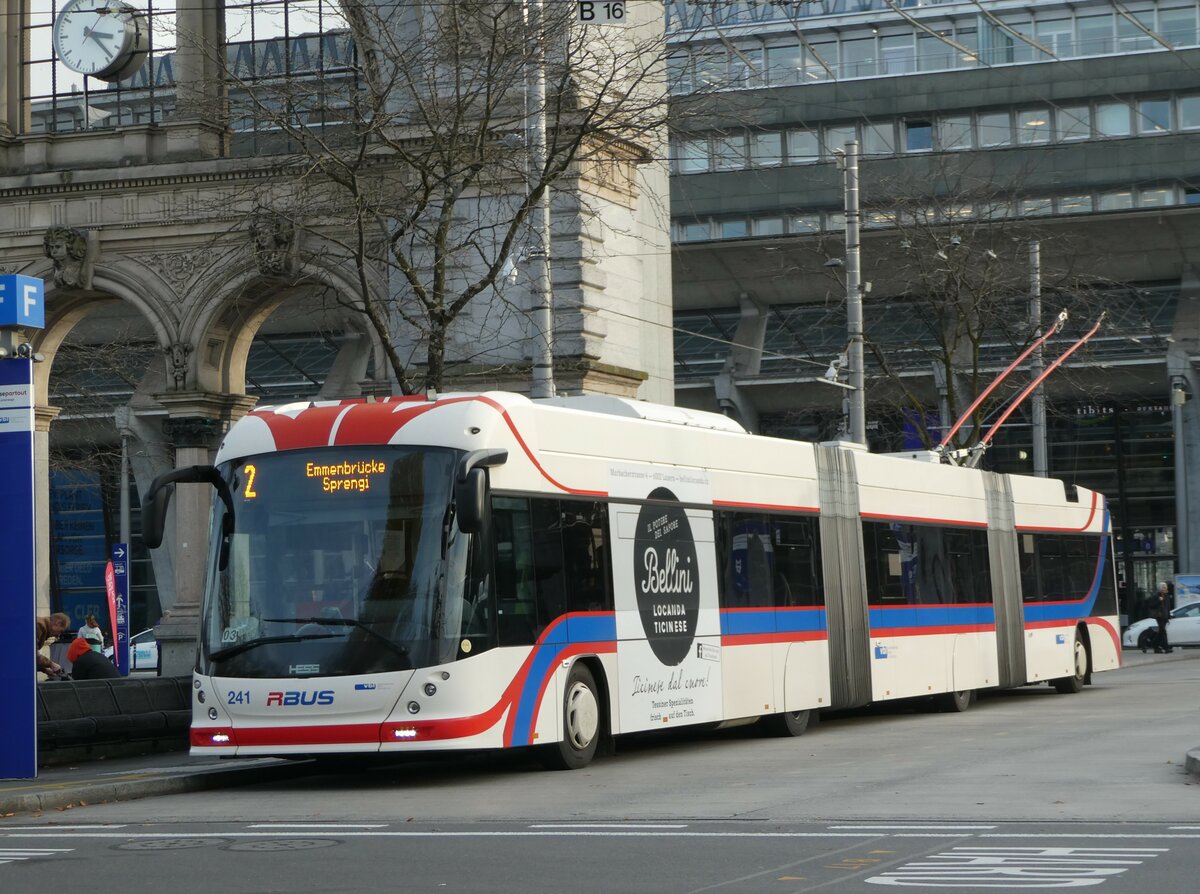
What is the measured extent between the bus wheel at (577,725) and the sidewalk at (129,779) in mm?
2570

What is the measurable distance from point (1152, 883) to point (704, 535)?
32.1ft

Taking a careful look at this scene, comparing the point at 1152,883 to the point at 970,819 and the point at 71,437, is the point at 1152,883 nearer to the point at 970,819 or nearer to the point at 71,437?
the point at 970,819

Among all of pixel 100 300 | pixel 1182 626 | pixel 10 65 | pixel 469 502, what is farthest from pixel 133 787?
pixel 1182 626

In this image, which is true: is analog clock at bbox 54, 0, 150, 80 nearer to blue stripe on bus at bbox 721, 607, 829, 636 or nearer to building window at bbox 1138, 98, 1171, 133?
blue stripe on bus at bbox 721, 607, 829, 636

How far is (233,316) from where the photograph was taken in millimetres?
28875

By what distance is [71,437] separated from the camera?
5600 cm

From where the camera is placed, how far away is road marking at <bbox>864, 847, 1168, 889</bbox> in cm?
898

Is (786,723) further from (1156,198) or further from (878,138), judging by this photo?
(878,138)

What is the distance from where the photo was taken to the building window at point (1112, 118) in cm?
5034

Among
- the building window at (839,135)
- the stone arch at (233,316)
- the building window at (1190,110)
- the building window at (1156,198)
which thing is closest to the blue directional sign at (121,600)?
the stone arch at (233,316)

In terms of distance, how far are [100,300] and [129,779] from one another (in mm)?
15575

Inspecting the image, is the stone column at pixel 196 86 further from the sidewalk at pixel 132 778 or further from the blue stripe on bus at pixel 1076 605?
the blue stripe on bus at pixel 1076 605

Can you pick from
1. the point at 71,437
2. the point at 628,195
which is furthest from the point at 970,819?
the point at 71,437

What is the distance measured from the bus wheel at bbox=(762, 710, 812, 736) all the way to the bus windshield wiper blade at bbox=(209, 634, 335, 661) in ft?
21.4
